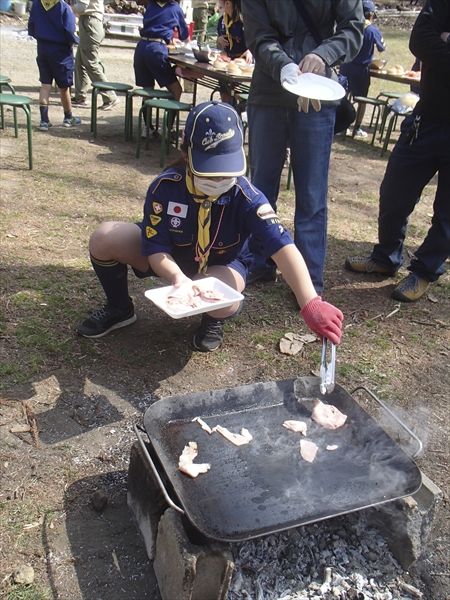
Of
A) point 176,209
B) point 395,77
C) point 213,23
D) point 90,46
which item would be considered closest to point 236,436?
point 176,209

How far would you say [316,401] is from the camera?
88.5 inches

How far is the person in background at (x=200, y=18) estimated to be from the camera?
12867mm

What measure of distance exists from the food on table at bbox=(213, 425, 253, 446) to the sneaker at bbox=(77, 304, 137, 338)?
118 centimetres

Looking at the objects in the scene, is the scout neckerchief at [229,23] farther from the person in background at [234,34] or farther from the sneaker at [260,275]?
the sneaker at [260,275]

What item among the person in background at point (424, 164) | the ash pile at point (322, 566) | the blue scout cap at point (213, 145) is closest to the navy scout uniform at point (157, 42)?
the person in background at point (424, 164)

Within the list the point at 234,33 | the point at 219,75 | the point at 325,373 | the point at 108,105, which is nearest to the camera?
the point at 325,373

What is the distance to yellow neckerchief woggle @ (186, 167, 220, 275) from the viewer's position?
249 centimetres

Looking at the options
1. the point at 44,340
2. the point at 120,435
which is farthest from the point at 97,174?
the point at 120,435

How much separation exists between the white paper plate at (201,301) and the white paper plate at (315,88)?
1145 mm

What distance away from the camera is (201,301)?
2223 mm

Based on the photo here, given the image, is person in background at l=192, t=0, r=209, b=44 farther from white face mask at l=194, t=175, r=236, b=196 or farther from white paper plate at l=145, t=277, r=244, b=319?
white paper plate at l=145, t=277, r=244, b=319

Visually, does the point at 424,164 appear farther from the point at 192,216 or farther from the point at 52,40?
the point at 52,40

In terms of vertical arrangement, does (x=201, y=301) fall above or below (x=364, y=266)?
above

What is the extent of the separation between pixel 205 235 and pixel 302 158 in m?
1.03
